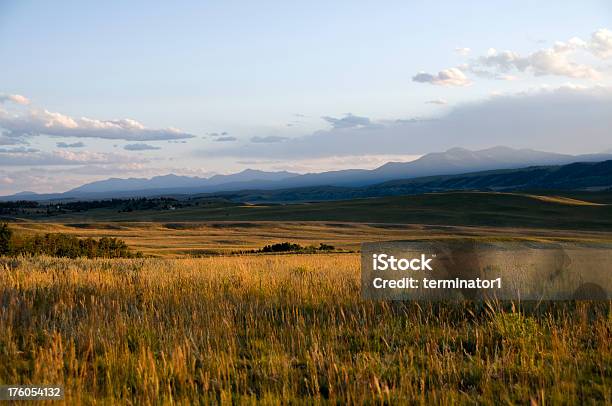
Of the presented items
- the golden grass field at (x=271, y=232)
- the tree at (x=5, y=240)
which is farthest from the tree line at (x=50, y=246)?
the golden grass field at (x=271, y=232)

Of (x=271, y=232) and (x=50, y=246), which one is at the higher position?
(x=50, y=246)

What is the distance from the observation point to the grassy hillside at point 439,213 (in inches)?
3361

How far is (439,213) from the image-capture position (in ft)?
317

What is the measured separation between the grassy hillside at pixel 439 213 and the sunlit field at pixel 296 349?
77.1 metres

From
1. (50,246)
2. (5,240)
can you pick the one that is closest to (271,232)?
(50,246)

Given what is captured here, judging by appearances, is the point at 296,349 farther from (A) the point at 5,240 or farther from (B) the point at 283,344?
(A) the point at 5,240

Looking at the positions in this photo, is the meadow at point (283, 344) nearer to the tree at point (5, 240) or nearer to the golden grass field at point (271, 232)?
the tree at point (5, 240)

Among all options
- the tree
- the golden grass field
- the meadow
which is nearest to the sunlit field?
the meadow

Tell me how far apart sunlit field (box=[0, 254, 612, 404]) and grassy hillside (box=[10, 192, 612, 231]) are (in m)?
77.1

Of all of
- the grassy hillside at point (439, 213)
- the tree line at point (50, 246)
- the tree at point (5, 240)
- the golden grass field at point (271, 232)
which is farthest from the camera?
the grassy hillside at point (439, 213)

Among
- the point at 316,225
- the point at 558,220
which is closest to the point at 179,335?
the point at 316,225

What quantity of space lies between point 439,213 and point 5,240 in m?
78.8

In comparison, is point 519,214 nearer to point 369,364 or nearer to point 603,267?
point 603,267

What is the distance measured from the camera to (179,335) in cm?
683
